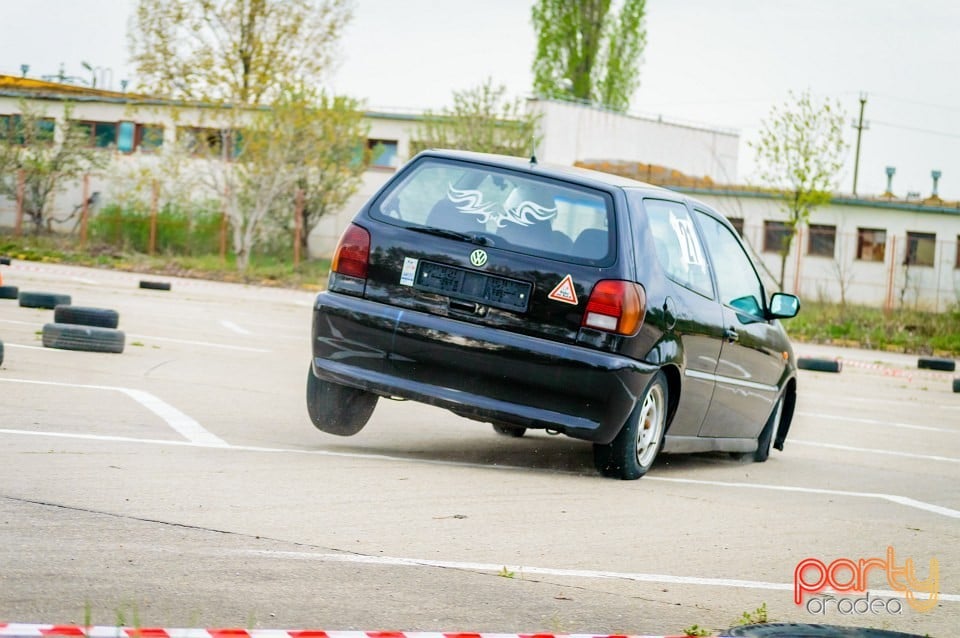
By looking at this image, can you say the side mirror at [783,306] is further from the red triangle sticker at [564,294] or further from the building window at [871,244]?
the building window at [871,244]

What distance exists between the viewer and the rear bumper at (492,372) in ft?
25.3

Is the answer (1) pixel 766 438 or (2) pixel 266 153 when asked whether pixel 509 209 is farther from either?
(2) pixel 266 153

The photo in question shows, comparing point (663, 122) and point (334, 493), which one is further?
point (663, 122)

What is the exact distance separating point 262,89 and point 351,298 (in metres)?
30.3

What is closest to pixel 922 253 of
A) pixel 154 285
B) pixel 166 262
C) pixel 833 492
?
pixel 166 262

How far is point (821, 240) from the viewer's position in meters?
49.0

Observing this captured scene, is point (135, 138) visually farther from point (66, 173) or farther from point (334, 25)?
point (334, 25)

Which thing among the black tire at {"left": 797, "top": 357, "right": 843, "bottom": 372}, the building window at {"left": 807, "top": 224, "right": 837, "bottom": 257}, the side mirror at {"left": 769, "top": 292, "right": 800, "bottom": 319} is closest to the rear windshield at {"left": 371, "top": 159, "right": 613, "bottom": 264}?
the side mirror at {"left": 769, "top": 292, "right": 800, "bottom": 319}

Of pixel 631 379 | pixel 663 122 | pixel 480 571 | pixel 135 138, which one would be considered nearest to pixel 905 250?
pixel 663 122

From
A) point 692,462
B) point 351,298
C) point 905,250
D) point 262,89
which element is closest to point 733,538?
point 351,298

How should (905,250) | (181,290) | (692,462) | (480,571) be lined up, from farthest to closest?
(905,250) < (181,290) < (692,462) < (480,571)

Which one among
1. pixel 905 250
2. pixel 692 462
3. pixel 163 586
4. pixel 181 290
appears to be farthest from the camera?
pixel 905 250

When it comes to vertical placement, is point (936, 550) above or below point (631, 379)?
below

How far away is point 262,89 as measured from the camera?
3753 centimetres
